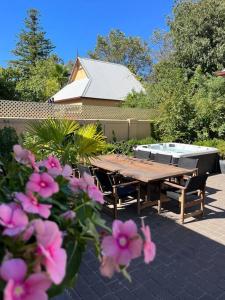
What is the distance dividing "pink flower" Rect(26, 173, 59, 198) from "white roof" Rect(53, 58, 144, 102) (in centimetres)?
1840

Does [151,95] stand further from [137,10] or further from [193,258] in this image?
[137,10]

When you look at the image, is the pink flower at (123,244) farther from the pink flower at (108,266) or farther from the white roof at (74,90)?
the white roof at (74,90)

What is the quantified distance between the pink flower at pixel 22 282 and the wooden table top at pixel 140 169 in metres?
4.11

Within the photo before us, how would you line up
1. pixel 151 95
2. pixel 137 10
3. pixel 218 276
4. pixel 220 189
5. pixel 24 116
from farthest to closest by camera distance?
pixel 137 10 < pixel 151 95 < pixel 24 116 < pixel 220 189 < pixel 218 276

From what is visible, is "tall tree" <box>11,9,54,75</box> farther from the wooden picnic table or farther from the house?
the wooden picnic table

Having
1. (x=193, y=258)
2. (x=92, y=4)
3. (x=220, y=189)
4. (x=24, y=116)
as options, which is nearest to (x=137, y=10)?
(x=92, y=4)

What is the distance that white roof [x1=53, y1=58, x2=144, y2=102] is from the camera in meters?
19.7

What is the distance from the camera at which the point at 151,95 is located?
1477 centimetres

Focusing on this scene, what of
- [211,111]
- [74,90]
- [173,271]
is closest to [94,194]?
[173,271]

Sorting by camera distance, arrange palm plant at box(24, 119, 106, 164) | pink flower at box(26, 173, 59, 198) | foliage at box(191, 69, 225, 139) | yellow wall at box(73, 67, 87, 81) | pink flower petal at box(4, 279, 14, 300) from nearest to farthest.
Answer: pink flower petal at box(4, 279, 14, 300) → pink flower at box(26, 173, 59, 198) → palm plant at box(24, 119, 106, 164) → foliage at box(191, 69, 225, 139) → yellow wall at box(73, 67, 87, 81)

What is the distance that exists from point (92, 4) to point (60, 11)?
303cm

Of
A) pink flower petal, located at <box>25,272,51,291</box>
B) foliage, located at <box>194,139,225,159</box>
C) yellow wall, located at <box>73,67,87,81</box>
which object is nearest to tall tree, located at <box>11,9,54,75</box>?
yellow wall, located at <box>73,67,87,81</box>

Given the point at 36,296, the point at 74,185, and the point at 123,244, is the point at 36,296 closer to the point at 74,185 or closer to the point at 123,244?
the point at 123,244

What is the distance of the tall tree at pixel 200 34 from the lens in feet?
48.4
